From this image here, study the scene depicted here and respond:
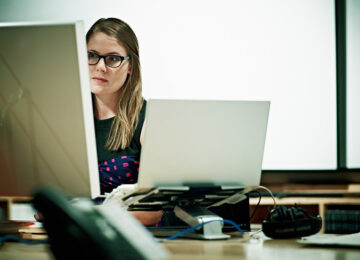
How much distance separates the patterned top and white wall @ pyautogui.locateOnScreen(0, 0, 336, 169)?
3.20ft

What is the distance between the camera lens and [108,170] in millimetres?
2012

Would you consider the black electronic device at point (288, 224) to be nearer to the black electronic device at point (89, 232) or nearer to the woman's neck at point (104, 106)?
the black electronic device at point (89, 232)

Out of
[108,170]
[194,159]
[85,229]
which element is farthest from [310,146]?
[85,229]

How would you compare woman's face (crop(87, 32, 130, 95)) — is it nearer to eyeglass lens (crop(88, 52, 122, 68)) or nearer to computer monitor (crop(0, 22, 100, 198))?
eyeglass lens (crop(88, 52, 122, 68))

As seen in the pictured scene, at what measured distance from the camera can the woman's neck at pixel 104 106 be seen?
2.23 meters

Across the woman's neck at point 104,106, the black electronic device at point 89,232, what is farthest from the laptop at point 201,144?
the woman's neck at point 104,106

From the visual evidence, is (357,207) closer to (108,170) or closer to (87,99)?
(108,170)

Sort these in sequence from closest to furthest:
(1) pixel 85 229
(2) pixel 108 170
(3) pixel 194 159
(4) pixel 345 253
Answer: (1) pixel 85 229 → (4) pixel 345 253 → (3) pixel 194 159 → (2) pixel 108 170

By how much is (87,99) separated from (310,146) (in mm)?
2289

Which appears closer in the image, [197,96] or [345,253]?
[345,253]

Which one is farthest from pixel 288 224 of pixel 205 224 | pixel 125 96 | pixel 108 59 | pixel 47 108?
pixel 108 59

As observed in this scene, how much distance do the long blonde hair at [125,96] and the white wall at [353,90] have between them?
1.45 metres

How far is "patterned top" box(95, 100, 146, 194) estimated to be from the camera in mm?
1997

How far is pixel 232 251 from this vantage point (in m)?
1.01
